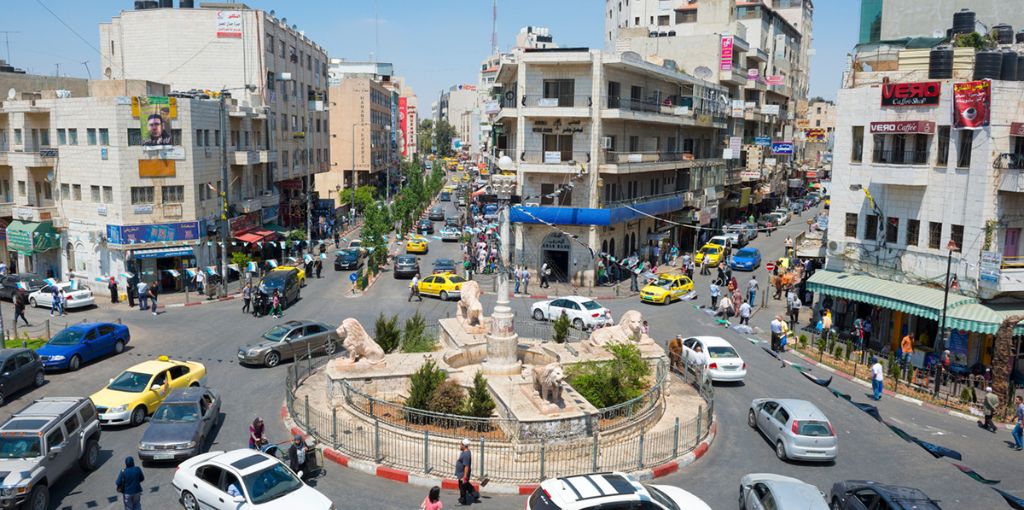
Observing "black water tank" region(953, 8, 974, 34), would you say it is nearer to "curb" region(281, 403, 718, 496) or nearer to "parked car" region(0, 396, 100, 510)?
"curb" region(281, 403, 718, 496)

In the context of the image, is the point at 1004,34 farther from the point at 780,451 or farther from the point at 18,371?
the point at 18,371

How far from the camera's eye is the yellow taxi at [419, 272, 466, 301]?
39.2 metres

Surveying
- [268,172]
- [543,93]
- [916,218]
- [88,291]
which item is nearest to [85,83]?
[268,172]

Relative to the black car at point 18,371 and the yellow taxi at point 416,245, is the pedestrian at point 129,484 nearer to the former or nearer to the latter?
the black car at point 18,371

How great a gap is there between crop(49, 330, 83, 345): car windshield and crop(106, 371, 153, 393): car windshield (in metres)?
6.43

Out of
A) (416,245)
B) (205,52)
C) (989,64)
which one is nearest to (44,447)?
(989,64)

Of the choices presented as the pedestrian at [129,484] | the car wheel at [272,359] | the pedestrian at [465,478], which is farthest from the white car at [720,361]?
the pedestrian at [129,484]

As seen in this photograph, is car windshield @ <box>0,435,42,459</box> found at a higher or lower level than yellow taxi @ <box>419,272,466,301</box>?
higher

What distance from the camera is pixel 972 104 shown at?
2714 cm

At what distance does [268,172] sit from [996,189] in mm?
45104

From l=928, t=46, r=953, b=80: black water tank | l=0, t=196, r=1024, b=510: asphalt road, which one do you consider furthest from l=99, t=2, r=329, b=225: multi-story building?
l=928, t=46, r=953, b=80: black water tank

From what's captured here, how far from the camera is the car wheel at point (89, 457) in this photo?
1692cm

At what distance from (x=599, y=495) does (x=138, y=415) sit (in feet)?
44.4

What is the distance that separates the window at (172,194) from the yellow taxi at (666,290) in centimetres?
2506
